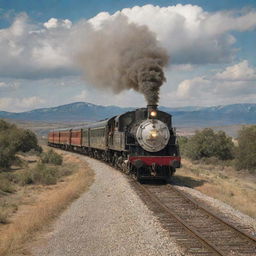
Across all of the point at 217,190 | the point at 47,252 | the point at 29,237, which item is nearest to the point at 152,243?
the point at 47,252

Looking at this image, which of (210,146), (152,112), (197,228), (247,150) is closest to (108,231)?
(197,228)

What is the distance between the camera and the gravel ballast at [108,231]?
8.74 meters

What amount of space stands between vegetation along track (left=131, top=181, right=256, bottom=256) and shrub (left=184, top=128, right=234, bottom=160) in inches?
1458

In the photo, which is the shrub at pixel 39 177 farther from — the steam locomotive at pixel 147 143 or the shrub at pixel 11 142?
the shrub at pixel 11 142

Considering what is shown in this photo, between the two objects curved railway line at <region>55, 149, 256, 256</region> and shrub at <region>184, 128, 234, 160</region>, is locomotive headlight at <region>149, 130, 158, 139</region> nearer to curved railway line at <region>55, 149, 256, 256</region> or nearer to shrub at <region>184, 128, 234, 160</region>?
curved railway line at <region>55, 149, 256, 256</region>

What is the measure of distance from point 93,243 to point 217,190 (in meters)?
11.0

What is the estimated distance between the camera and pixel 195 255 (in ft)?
26.8

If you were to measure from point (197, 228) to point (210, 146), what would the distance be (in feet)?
137

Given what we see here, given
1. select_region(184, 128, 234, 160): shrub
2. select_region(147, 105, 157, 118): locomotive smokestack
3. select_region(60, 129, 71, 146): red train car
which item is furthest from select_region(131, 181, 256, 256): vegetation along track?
select_region(184, 128, 234, 160): shrub

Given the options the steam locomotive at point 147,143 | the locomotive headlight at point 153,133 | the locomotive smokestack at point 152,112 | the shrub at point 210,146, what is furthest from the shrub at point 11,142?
the shrub at point 210,146

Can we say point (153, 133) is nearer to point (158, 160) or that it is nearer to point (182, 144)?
point (158, 160)

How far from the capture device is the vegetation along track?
340 inches

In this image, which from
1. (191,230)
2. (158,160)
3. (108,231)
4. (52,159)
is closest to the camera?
(191,230)

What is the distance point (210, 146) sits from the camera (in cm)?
5147
